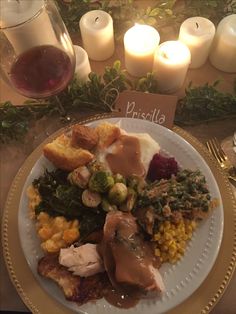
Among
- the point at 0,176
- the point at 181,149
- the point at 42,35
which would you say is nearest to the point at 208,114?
the point at 181,149

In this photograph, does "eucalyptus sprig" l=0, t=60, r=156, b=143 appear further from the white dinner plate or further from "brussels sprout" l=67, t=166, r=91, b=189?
"brussels sprout" l=67, t=166, r=91, b=189

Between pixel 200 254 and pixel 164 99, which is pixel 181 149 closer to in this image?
pixel 164 99

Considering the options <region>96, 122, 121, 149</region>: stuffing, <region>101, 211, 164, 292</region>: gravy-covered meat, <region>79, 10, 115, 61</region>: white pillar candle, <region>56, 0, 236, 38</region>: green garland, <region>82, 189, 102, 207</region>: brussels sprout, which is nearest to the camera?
<region>101, 211, 164, 292</region>: gravy-covered meat

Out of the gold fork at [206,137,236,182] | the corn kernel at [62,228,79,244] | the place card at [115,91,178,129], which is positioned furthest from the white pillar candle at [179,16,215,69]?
the corn kernel at [62,228,79,244]

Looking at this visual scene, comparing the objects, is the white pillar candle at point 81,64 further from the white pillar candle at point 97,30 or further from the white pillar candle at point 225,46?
the white pillar candle at point 225,46

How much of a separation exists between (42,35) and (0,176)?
0.59 metres

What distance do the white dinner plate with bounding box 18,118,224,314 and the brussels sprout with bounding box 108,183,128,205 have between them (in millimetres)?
263

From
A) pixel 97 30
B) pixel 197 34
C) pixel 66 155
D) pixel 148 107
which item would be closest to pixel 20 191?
pixel 66 155

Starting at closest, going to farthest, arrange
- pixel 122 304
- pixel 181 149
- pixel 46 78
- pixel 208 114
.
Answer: pixel 122 304 < pixel 46 78 < pixel 181 149 < pixel 208 114

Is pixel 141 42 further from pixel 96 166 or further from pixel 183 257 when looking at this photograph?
pixel 183 257

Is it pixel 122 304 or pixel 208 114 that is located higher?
pixel 208 114

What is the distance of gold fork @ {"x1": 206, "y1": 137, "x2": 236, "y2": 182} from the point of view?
4.72 feet

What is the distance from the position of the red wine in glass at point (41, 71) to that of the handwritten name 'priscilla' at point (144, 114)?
0.30 m

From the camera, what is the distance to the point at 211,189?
4.46ft
